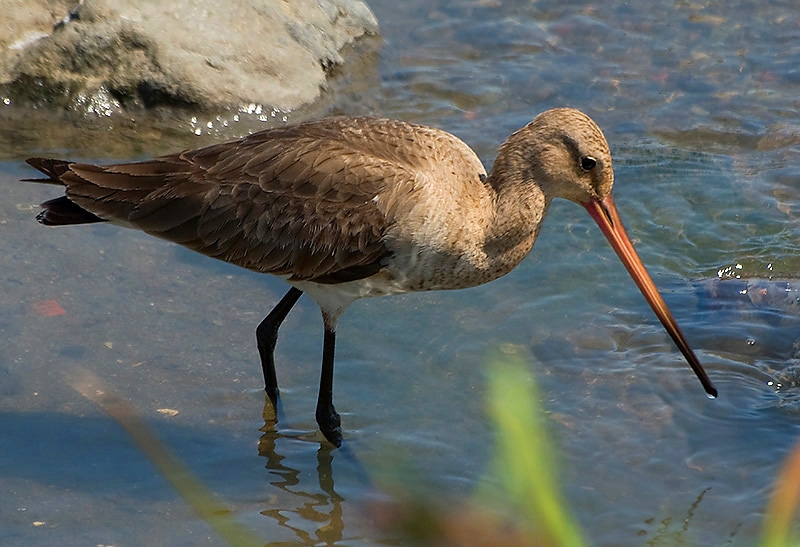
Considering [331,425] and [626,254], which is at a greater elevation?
[626,254]

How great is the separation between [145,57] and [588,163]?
156 inches

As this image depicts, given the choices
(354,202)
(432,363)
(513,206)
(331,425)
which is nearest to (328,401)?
(331,425)

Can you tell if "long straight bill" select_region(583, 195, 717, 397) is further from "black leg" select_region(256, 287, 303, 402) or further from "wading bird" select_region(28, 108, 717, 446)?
"black leg" select_region(256, 287, 303, 402)

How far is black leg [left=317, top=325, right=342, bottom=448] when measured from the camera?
15.8 feet

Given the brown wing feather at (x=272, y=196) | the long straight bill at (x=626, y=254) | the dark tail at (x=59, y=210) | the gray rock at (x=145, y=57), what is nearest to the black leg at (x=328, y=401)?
the brown wing feather at (x=272, y=196)

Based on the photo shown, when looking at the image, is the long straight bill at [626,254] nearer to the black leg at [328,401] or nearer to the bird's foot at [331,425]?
the black leg at [328,401]

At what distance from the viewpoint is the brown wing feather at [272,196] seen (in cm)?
468

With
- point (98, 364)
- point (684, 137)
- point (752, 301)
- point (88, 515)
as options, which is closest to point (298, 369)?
point (98, 364)

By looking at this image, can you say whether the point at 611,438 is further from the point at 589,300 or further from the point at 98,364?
the point at 98,364

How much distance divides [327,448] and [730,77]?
509cm

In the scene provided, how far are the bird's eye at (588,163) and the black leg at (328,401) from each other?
1361 millimetres

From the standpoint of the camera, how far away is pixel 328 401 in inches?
189

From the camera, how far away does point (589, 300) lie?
586cm

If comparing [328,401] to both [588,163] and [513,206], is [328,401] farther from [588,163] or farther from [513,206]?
[588,163]
